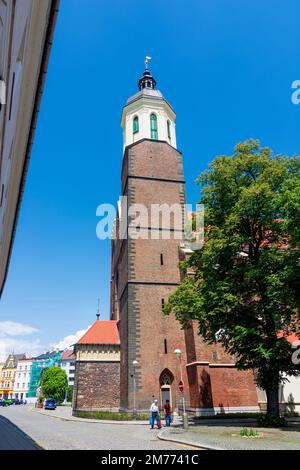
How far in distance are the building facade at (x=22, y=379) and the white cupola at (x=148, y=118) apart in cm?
11064

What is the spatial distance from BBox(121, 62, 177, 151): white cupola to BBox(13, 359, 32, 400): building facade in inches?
4356

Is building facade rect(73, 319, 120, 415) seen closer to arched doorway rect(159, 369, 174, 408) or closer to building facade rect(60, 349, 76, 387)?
arched doorway rect(159, 369, 174, 408)

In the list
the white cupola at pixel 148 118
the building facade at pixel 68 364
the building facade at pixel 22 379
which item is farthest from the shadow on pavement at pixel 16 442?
the building facade at pixel 22 379

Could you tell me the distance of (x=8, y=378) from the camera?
126 metres

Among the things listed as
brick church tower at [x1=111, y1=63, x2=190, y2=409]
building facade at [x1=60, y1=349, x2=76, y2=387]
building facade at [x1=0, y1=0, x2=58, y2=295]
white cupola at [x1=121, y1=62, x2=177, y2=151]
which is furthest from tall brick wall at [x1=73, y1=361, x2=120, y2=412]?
building facade at [x1=60, y1=349, x2=76, y2=387]

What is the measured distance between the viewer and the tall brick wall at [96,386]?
3219 centimetres

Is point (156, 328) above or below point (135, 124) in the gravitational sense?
below

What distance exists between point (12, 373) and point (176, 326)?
116315mm

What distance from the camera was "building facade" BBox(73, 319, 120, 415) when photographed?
106 ft

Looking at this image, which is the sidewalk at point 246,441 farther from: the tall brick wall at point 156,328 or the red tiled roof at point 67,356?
the red tiled roof at point 67,356

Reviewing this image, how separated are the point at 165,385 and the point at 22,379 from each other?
113 m

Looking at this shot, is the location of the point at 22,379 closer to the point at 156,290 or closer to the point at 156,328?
the point at 156,328

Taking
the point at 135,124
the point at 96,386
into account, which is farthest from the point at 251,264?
the point at 135,124
